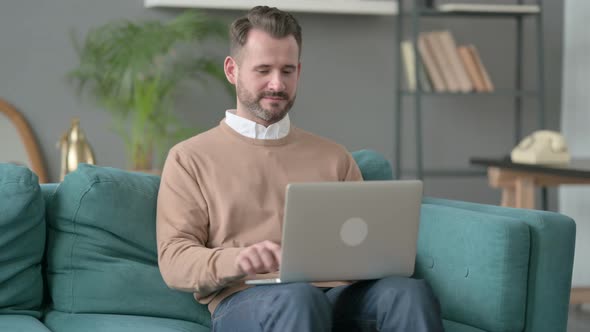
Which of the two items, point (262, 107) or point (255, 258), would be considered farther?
point (262, 107)

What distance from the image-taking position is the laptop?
5.74ft

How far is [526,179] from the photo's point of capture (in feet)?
12.5

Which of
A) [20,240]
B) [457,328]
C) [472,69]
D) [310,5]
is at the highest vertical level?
[310,5]

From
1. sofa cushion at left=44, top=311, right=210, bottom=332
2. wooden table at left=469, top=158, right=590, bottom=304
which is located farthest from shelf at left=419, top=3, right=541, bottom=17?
sofa cushion at left=44, top=311, right=210, bottom=332

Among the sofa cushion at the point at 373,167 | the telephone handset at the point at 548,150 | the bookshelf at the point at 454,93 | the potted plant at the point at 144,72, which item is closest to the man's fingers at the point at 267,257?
the sofa cushion at the point at 373,167

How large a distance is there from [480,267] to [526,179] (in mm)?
1799

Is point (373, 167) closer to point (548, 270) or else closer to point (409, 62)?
point (548, 270)

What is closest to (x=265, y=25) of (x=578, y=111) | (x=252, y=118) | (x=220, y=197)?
(x=252, y=118)

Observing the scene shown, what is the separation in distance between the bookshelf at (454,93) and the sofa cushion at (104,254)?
2.34 m

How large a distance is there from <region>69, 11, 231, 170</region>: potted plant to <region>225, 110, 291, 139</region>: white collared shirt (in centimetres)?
156

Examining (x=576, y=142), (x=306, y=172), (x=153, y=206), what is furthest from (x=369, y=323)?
(x=576, y=142)

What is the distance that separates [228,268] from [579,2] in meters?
3.44

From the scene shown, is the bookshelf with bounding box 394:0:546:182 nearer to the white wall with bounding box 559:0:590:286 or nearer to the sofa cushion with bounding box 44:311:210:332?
the white wall with bounding box 559:0:590:286

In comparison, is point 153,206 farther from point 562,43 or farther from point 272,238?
point 562,43
